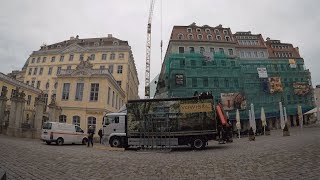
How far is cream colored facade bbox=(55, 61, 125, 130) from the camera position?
107ft

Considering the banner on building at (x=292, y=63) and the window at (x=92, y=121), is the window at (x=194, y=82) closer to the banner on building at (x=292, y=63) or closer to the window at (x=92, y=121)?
the window at (x=92, y=121)

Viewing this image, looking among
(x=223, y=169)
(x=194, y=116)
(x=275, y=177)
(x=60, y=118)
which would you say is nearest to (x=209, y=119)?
(x=194, y=116)

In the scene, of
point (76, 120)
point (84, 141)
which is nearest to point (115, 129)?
point (84, 141)

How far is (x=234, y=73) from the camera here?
52.6m

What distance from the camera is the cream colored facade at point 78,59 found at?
5372 cm

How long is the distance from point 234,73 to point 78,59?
34915mm

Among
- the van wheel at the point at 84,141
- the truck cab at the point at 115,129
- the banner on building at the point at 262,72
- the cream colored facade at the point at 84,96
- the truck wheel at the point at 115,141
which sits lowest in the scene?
the van wheel at the point at 84,141

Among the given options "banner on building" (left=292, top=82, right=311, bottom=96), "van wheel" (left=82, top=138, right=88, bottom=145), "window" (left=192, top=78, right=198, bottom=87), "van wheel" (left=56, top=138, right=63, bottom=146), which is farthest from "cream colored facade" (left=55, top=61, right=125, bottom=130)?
"banner on building" (left=292, top=82, right=311, bottom=96)

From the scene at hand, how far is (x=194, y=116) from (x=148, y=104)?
3473mm

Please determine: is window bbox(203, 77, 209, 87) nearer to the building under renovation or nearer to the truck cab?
the building under renovation

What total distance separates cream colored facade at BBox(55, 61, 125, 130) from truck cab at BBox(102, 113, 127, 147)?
11.5 meters

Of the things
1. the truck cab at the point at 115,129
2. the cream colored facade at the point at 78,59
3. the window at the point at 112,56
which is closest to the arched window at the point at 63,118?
the truck cab at the point at 115,129

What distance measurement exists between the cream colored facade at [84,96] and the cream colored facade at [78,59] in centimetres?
1821

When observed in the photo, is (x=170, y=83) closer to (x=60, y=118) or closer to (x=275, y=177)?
(x=60, y=118)
